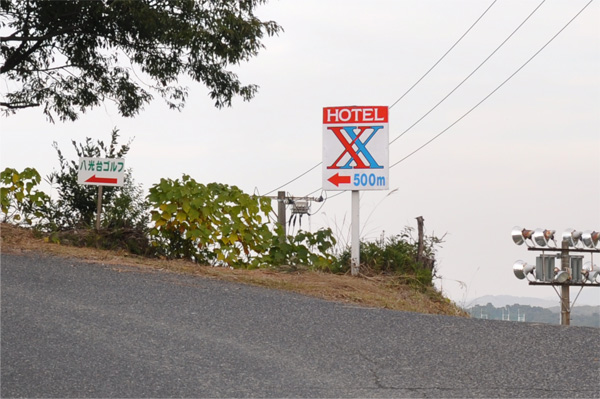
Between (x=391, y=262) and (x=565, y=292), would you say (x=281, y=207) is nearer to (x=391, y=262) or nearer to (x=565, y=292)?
(x=391, y=262)

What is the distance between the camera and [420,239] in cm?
1398

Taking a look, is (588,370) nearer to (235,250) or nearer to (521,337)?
(521,337)

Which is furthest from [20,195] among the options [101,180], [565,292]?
[565,292]

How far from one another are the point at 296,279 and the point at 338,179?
1.84 meters

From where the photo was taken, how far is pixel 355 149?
1260cm

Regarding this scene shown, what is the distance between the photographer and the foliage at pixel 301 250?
1287cm

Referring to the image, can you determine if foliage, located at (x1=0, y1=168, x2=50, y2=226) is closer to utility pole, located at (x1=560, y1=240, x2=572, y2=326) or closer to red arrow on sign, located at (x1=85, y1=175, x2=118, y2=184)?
red arrow on sign, located at (x1=85, y1=175, x2=118, y2=184)

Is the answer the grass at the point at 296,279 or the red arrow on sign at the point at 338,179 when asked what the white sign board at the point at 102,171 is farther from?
the red arrow on sign at the point at 338,179

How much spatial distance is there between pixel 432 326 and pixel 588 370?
1.95m

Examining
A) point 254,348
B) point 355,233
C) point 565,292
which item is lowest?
point 254,348

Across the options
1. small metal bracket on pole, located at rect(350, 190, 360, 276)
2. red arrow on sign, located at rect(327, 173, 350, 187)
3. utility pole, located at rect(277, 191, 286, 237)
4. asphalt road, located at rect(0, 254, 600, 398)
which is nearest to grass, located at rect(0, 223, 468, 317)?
small metal bracket on pole, located at rect(350, 190, 360, 276)

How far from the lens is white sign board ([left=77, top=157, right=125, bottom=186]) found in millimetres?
13055

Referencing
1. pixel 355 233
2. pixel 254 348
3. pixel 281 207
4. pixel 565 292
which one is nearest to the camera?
pixel 254 348

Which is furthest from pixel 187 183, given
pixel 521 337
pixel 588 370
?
pixel 588 370
